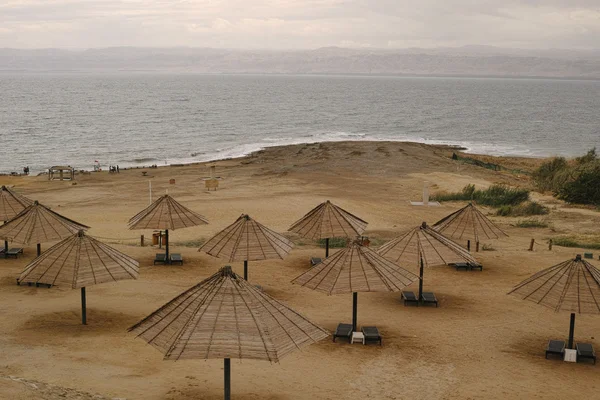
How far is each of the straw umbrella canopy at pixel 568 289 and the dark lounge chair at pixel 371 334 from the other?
312 cm

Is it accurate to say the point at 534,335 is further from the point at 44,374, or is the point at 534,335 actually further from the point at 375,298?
the point at 44,374

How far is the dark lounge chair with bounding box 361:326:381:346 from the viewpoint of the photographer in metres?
14.5

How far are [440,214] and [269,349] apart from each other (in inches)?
861

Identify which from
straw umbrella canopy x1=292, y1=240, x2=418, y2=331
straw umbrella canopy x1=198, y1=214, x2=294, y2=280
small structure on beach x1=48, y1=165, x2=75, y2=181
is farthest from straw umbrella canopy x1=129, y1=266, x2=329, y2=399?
small structure on beach x1=48, y1=165, x2=75, y2=181

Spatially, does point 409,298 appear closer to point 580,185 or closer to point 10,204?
point 10,204

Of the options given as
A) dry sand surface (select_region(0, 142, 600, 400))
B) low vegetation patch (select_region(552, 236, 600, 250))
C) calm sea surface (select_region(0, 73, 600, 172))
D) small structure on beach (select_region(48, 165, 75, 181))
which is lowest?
dry sand surface (select_region(0, 142, 600, 400))

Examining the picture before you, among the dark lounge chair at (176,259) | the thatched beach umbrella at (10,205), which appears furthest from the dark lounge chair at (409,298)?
the thatched beach umbrella at (10,205)

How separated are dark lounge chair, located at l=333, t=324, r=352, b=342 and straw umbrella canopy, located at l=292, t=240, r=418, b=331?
0.16 metres

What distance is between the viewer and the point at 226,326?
10.3 meters

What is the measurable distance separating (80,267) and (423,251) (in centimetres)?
833

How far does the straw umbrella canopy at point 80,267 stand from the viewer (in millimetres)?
14625

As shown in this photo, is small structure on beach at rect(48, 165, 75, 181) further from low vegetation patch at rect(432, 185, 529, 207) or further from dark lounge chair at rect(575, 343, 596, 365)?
dark lounge chair at rect(575, 343, 596, 365)

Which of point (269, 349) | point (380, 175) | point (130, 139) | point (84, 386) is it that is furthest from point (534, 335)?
point (130, 139)

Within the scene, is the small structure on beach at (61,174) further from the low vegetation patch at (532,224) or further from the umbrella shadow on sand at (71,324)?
the umbrella shadow on sand at (71,324)
